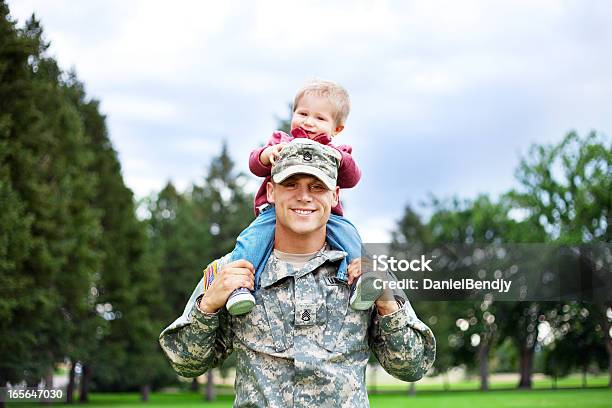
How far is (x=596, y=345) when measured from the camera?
57.9 meters

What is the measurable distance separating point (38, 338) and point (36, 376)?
168 centimetres

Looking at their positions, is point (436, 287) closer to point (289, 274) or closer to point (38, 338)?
point (289, 274)

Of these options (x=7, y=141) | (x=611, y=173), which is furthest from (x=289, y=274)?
(x=611, y=173)

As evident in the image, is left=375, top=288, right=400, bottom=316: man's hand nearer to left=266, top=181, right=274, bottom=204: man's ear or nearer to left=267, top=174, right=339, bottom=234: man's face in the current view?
left=267, top=174, right=339, bottom=234: man's face

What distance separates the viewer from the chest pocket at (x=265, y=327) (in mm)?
3553

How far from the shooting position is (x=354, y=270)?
3.57 meters

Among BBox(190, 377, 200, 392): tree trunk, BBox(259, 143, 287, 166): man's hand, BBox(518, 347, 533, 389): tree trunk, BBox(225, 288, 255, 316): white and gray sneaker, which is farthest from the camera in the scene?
BBox(518, 347, 533, 389): tree trunk

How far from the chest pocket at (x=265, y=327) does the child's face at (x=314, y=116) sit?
3.18 ft

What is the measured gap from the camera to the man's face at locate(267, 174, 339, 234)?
357cm

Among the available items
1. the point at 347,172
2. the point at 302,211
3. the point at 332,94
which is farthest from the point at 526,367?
the point at 302,211

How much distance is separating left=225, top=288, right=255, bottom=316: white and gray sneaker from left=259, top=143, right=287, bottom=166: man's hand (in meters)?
0.64

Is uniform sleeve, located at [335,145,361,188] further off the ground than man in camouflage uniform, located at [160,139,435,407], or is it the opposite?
uniform sleeve, located at [335,145,361,188]

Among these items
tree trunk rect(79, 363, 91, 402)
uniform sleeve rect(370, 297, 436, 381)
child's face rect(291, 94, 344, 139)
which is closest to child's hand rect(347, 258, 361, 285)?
uniform sleeve rect(370, 297, 436, 381)

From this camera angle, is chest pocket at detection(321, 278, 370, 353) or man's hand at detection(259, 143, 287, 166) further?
man's hand at detection(259, 143, 287, 166)
